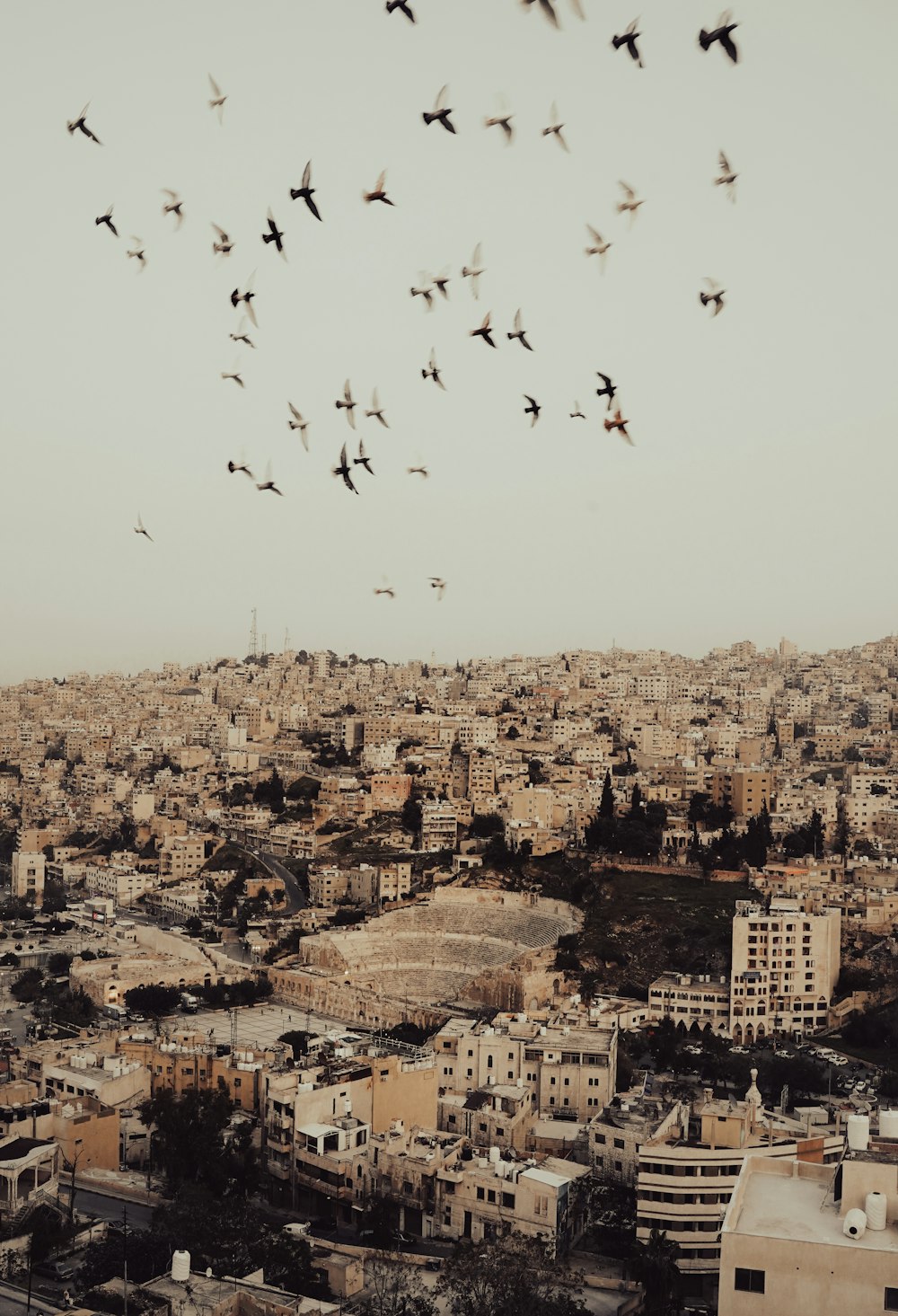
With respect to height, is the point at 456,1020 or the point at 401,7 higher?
the point at 401,7

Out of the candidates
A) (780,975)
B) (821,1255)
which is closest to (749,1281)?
(821,1255)

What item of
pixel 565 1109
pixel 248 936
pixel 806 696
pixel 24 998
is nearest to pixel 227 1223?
pixel 565 1109

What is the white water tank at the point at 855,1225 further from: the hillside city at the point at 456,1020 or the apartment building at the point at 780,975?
the apartment building at the point at 780,975

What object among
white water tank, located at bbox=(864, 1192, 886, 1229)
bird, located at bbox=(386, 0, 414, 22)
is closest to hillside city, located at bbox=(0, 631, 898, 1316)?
white water tank, located at bbox=(864, 1192, 886, 1229)

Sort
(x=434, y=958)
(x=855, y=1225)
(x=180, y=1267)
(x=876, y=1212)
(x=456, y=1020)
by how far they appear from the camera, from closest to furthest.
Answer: (x=855, y=1225) < (x=876, y=1212) < (x=180, y=1267) < (x=456, y=1020) < (x=434, y=958)

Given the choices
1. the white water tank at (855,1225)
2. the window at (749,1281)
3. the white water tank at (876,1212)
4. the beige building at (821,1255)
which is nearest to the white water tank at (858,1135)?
the beige building at (821,1255)

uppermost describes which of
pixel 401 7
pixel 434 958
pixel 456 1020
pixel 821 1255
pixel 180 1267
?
pixel 401 7

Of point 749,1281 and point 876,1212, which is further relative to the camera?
point 876,1212

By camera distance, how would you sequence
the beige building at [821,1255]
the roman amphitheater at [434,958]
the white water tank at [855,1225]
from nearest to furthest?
the beige building at [821,1255] < the white water tank at [855,1225] < the roman amphitheater at [434,958]

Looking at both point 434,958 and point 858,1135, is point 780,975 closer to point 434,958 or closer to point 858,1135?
point 434,958
